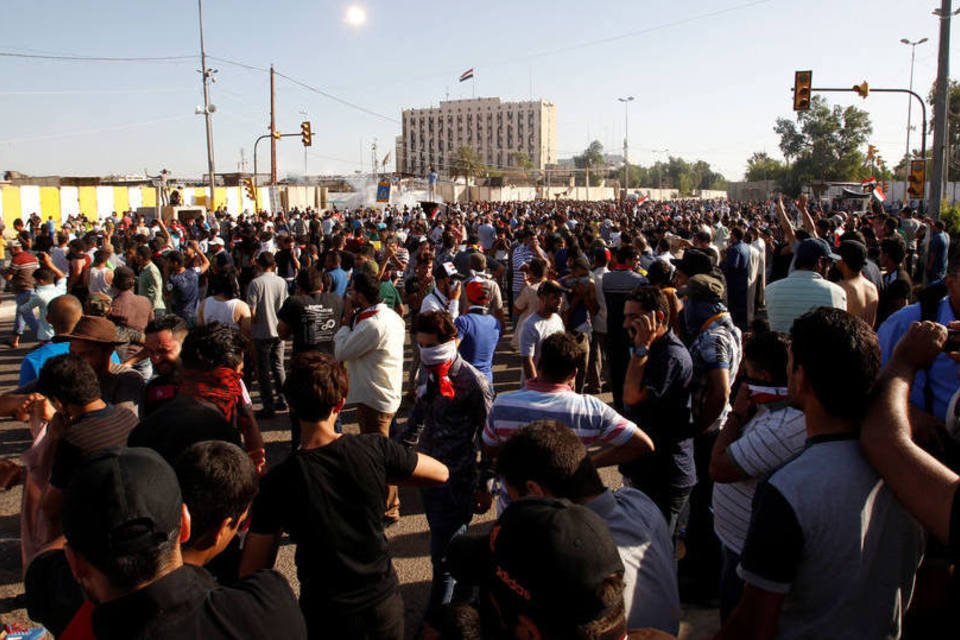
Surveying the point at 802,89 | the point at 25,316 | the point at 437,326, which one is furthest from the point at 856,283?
the point at 802,89

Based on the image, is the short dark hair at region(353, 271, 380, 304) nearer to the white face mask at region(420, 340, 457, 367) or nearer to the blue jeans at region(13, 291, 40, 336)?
the white face mask at region(420, 340, 457, 367)

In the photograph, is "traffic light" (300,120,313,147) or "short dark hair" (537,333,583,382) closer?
"short dark hair" (537,333,583,382)

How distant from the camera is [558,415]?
330 centimetres

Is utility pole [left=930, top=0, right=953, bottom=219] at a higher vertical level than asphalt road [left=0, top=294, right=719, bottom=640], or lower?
higher

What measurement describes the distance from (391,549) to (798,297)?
11.8 feet

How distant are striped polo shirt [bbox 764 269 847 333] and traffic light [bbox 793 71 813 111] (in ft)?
55.0

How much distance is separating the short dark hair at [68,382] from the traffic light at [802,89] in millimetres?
20890

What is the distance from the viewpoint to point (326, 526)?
2.73m

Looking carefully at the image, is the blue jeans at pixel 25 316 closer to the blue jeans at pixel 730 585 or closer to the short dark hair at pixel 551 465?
the short dark hair at pixel 551 465

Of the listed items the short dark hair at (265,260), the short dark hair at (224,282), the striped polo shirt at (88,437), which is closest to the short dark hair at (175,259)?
the short dark hair at (265,260)

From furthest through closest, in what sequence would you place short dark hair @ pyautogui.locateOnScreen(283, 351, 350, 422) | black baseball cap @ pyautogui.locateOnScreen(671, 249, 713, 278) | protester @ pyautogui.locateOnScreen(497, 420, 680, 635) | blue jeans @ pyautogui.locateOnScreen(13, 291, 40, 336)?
blue jeans @ pyautogui.locateOnScreen(13, 291, 40, 336) < black baseball cap @ pyautogui.locateOnScreen(671, 249, 713, 278) < short dark hair @ pyautogui.locateOnScreen(283, 351, 350, 422) < protester @ pyautogui.locateOnScreen(497, 420, 680, 635)

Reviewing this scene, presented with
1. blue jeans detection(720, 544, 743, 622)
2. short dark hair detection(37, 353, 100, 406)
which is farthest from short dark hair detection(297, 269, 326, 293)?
blue jeans detection(720, 544, 743, 622)

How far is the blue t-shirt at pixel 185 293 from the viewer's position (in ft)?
30.2

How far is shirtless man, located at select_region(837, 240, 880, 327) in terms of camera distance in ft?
20.1
